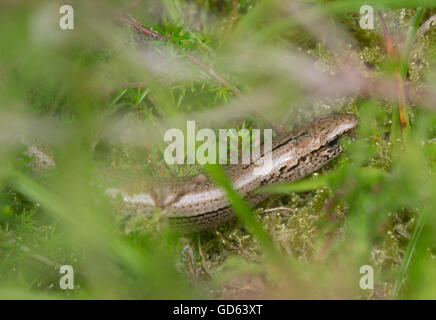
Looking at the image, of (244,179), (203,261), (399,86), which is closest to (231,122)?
(244,179)

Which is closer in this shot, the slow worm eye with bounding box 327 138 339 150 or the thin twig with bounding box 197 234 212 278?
the thin twig with bounding box 197 234 212 278

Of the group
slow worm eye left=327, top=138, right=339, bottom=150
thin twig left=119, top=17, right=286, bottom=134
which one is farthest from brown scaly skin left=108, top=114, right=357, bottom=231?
thin twig left=119, top=17, right=286, bottom=134

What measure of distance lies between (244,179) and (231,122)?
1.26 feet

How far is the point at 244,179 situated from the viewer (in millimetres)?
2139

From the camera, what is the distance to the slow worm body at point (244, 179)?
2061 millimetres

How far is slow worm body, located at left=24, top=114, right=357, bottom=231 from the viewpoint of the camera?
2.06 meters

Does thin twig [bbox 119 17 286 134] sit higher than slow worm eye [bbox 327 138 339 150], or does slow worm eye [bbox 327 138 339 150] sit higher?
thin twig [bbox 119 17 286 134]

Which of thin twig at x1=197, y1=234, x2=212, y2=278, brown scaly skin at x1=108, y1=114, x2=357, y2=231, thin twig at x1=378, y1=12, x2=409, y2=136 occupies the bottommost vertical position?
thin twig at x1=197, y1=234, x2=212, y2=278

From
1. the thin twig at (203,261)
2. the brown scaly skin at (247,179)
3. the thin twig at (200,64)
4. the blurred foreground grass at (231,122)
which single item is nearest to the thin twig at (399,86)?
the blurred foreground grass at (231,122)

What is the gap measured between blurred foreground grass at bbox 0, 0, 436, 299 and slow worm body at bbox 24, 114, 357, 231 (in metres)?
0.09

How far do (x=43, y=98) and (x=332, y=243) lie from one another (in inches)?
65.5

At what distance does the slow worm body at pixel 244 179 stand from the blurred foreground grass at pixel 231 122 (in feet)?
0.28

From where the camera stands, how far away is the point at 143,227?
1.60 m

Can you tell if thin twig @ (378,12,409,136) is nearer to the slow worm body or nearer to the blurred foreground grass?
the blurred foreground grass
